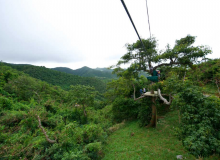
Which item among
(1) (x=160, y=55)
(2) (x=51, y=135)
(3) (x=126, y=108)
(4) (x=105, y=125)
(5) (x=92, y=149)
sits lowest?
(4) (x=105, y=125)

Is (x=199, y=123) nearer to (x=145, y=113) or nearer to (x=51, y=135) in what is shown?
(x=145, y=113)

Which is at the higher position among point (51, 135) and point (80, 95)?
point (80, 95)

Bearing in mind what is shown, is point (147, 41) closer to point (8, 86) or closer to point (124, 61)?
point (124, 61)

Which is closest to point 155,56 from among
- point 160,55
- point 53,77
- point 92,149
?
point 160,55

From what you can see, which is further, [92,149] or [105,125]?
[105,125]

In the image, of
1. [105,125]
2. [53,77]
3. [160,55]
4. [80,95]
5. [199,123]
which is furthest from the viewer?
[53,77]

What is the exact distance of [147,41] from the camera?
22.0 ft

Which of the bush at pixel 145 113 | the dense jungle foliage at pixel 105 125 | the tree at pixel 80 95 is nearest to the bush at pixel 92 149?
the dense jungle foliage at pixel 105 125

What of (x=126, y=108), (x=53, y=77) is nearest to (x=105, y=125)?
(x=126, y=108)

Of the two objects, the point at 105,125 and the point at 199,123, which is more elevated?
the point at 199,123

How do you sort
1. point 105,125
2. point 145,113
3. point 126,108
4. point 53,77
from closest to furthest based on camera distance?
1. point 145,113
2. point 105,125
3. point 126,108
4. point 53,77

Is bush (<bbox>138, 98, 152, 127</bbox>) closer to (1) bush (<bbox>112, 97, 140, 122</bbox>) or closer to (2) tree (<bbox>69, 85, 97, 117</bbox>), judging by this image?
(1) bush (<bbox>112, 97, 140, 122</bbox>)

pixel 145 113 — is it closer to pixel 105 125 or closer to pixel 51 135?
pixel 105 125

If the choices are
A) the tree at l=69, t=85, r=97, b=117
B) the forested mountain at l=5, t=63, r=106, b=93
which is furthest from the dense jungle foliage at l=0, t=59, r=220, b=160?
the forested mountain at l=5, t=63, r=106, b=93
